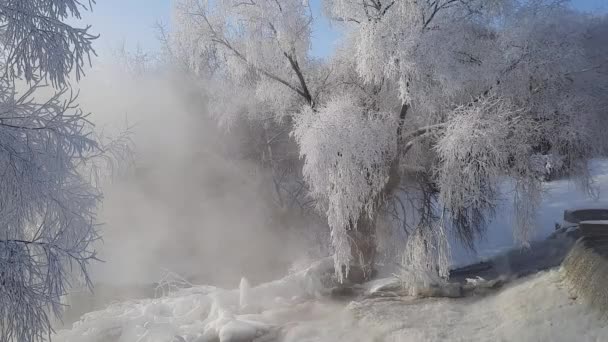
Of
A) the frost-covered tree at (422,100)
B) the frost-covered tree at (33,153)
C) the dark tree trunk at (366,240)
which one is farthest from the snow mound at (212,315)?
the frost-covered tree at (33,153)

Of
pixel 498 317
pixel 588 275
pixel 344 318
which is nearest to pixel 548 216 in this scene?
pixel 498 317

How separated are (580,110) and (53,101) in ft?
26.5

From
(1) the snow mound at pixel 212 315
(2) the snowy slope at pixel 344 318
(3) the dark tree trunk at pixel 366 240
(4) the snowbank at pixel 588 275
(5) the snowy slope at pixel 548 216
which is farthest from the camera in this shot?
(5) the snowy slope at pixel 548 216

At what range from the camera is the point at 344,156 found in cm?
721

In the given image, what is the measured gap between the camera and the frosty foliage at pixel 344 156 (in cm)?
722

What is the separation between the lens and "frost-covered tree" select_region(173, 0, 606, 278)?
23.6 ft

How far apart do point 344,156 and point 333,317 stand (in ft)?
7.65

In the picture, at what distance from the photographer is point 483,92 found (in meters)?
7.77

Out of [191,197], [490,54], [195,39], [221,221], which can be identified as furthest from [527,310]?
[191,197]

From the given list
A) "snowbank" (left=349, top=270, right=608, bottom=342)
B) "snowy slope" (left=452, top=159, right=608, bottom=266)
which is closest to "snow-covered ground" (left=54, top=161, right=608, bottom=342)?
"snowbank" (left=349, top=270, right=608, bottom=342)

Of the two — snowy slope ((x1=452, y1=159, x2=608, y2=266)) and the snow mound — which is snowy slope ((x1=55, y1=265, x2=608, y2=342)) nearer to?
the snow mound

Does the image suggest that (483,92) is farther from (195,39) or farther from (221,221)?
(221,221)

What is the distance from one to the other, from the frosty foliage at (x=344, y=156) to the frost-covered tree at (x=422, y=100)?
2 cm

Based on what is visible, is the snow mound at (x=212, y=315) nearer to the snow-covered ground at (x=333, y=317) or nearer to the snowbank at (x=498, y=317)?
the snow-covered ground at (x=333, y=317)
